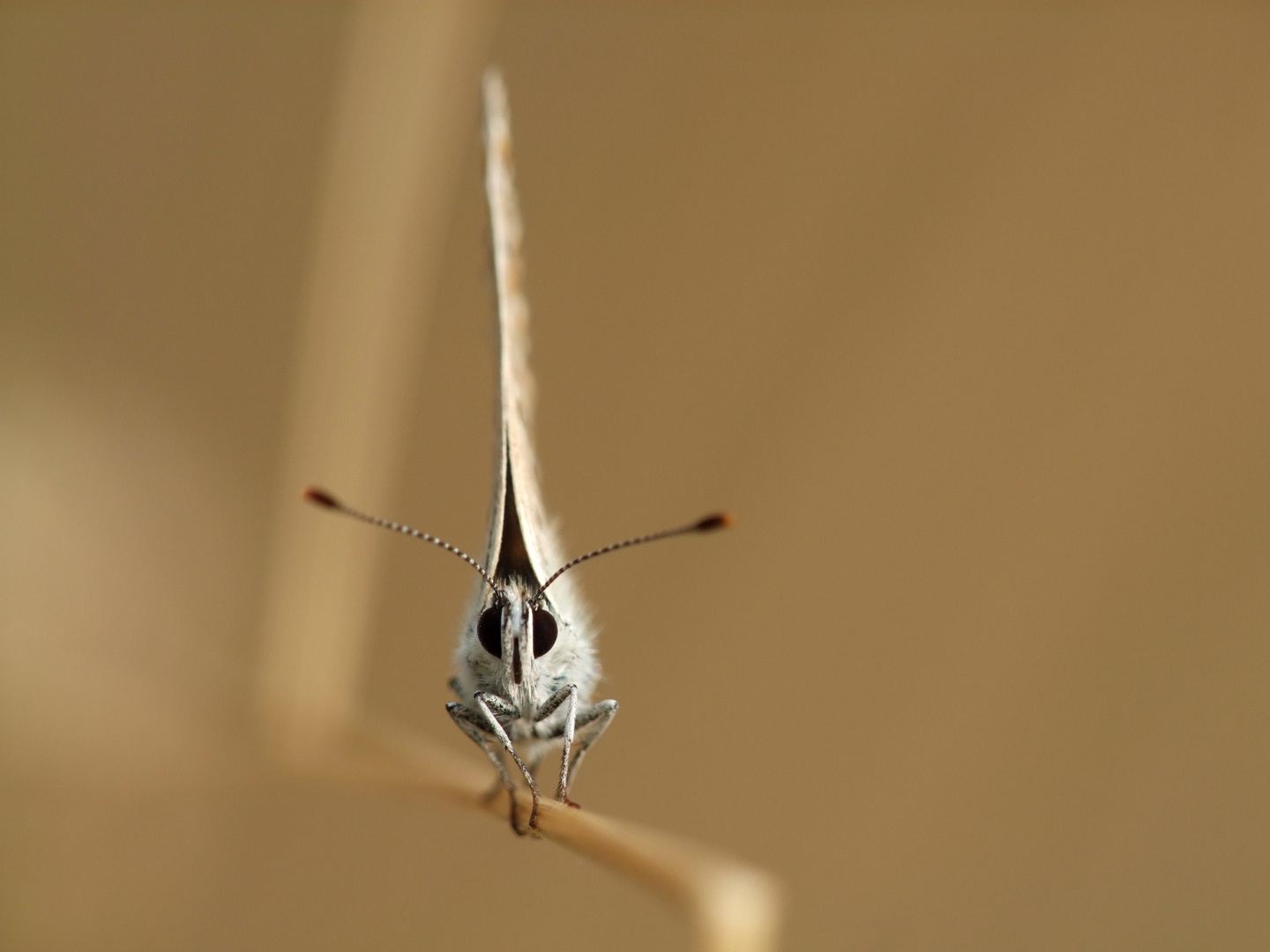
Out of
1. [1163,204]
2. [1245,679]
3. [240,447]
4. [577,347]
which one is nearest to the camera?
[1245,679]

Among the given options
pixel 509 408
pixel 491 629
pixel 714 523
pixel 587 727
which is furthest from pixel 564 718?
pixel 509 408

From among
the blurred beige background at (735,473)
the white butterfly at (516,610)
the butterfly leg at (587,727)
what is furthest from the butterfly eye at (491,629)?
the blurred beige background at (735,473)

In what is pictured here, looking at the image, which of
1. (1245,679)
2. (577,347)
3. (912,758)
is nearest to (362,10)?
(577,347)

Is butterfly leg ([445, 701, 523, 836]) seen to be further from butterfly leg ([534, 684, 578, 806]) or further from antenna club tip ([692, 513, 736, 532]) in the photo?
antenna club tip ([692, 513, 736, 532])

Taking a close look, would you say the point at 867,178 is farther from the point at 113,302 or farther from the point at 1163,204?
the point at 113,302

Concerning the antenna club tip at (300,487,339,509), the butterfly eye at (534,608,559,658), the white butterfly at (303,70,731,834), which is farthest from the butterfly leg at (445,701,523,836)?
the antenna club tip at (300,487,339,509)

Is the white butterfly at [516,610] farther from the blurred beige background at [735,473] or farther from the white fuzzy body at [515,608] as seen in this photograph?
the blurred beige background at [735,473]

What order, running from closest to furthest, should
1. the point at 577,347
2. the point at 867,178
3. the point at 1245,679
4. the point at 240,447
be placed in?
the point at 1245,679, the point at 867,178, the point at 577,347, the point at 240,447
